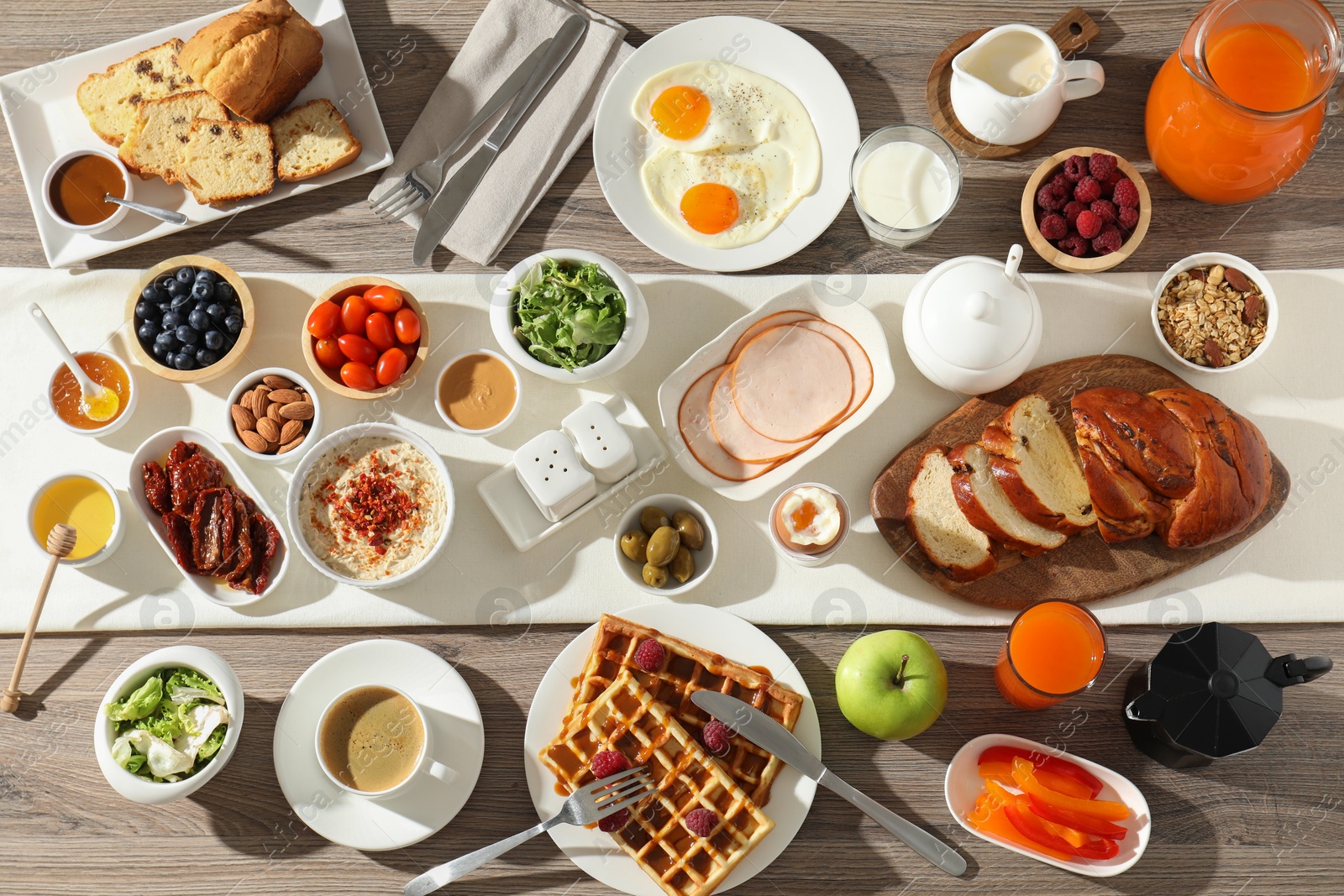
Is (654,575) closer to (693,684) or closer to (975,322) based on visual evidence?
(693,684)

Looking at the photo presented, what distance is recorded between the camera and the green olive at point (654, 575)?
7.27 ft

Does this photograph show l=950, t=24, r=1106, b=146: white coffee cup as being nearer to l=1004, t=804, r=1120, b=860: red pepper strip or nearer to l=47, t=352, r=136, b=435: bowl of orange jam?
l=1004, t=804, r=1120, b=860: red pepper strip

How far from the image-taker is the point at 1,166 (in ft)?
8.15

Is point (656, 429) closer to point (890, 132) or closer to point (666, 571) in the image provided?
point (666, 571)

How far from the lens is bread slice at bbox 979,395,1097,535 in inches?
85.7

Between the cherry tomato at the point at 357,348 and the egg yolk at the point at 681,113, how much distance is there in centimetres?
94

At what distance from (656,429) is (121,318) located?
144 cm

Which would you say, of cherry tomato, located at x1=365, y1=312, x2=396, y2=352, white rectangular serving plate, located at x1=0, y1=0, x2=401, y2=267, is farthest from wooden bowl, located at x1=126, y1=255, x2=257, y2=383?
cherry tomato, located at x1=365, y1=312, x2=396, y2=352

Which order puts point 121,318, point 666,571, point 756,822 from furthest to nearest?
1. point 121,318
2. point 666,571
3. point 756,822

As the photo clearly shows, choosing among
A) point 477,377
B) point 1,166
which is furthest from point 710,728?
point 1,166

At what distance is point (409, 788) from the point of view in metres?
2.08

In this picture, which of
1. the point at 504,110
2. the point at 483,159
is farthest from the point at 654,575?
the point at 504,110

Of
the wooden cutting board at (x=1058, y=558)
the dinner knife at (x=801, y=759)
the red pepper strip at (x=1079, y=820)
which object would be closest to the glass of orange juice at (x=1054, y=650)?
the wooden cutting board at (x=1058, y=558)

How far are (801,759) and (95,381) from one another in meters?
1.99
